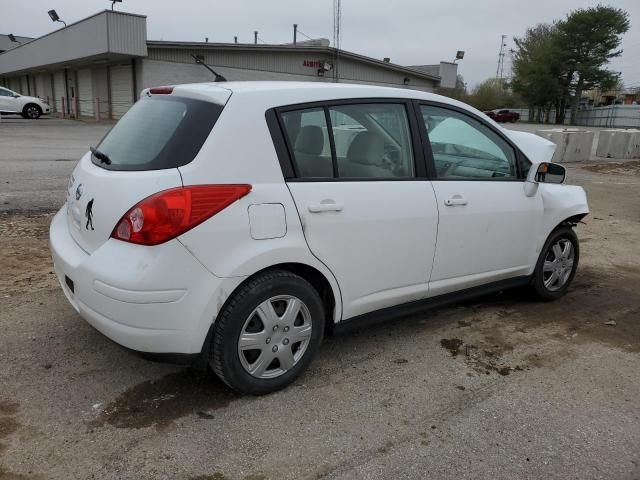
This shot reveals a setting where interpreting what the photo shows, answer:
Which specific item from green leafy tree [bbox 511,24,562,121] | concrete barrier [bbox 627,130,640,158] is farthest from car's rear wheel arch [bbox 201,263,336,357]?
green leafy tree [bbox 511,24,562,121]

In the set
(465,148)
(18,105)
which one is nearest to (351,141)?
(465,148)

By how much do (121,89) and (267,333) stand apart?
3052 centimetres

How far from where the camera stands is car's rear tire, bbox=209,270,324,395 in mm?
2855

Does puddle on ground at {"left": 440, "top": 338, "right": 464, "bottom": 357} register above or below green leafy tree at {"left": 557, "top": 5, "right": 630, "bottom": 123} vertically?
below

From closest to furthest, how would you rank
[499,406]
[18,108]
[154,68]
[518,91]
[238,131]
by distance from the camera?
[238,131], [499,406], [154,68], [18,108], [518,91]

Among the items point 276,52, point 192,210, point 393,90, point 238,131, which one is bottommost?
point 192,210

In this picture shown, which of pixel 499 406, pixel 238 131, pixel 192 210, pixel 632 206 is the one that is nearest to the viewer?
pixel 192 210

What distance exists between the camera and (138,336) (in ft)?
8.93

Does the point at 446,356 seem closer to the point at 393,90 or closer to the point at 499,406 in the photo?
the point at 499,406

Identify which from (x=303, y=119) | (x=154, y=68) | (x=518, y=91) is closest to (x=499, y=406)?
(x=303, y=119)

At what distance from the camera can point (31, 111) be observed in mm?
30938

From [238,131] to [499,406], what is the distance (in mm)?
2050

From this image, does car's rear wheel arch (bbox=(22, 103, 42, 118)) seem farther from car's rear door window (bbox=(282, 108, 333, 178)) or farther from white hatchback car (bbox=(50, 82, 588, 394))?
car's rear door window (bbox=(282, 108, 333, 178))

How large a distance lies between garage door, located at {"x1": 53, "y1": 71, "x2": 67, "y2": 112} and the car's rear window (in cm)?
4112
